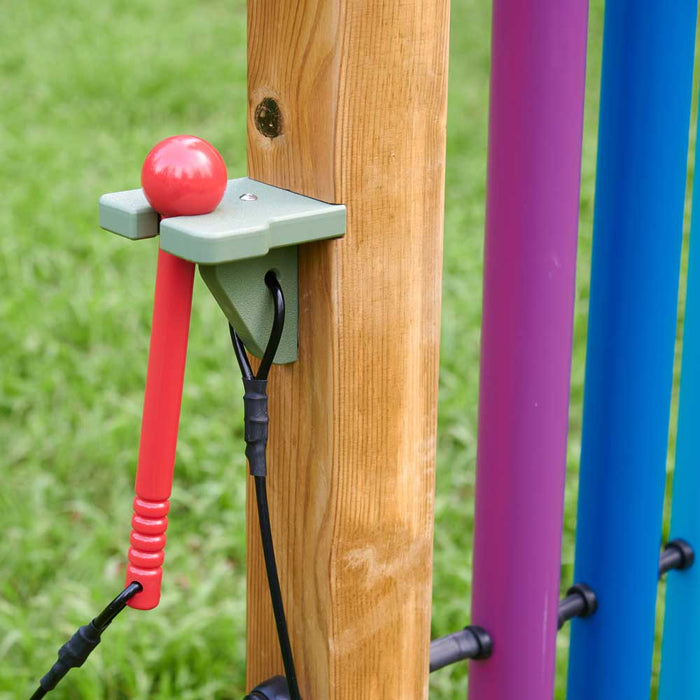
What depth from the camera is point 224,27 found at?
221 inches

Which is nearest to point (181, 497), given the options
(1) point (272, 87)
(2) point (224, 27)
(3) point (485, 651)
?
(3) point (485, 651)

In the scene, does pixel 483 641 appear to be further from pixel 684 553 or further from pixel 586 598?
pixel 684 553

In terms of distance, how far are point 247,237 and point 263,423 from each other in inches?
7.4

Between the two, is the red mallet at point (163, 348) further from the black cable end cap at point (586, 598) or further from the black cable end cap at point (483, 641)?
the black cable end cap at point (586, 598)

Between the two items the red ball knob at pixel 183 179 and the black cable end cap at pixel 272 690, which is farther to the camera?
the black cable end cap at pixel 272 690

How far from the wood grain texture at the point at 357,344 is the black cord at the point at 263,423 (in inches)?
1.6

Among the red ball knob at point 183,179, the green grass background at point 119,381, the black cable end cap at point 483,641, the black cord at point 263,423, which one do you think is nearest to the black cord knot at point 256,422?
the black cord at point 263,423

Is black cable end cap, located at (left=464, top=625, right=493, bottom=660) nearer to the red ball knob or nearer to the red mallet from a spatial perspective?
the red mallet

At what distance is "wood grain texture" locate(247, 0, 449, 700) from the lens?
0.95 meters

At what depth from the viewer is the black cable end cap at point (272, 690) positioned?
1099mm

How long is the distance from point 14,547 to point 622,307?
5.11 ft

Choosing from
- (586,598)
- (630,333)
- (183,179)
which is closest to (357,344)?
(183,179)

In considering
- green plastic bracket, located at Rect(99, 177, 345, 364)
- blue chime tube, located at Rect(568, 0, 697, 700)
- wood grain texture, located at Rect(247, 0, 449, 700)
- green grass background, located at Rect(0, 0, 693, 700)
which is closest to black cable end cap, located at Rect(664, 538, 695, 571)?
blue chime tube, located at Rect(568, 0, 697, 700)

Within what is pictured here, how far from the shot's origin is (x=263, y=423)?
991mm
